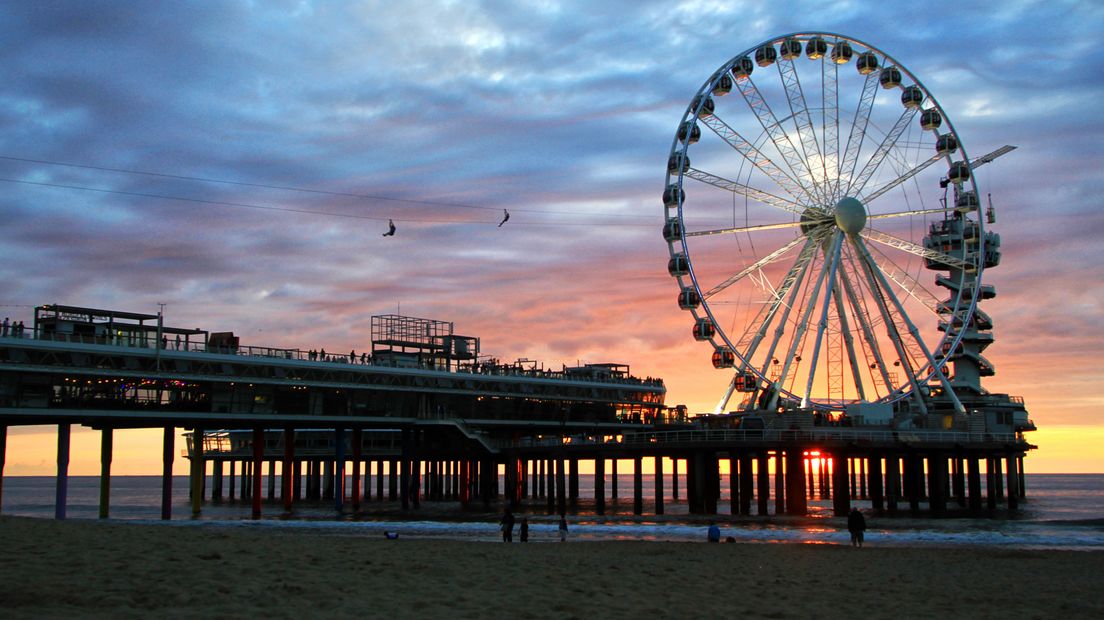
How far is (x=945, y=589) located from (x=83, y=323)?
42922 millimetres

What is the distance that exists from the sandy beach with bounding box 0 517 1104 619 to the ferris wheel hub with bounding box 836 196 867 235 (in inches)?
1177

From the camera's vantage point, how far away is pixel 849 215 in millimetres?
54500

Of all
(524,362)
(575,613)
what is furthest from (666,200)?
(575,613)

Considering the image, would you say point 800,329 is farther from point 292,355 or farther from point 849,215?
point 292,355

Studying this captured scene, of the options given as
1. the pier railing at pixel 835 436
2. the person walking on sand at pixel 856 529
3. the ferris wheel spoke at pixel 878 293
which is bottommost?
the person walking on sand at pixel 856 529

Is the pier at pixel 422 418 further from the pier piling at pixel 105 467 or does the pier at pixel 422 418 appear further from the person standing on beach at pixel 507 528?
the person standing on beach at pixel 507 528

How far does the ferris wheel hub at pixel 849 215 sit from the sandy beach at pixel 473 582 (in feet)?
98.1

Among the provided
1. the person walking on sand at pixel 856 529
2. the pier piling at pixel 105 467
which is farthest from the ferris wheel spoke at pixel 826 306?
the pier piling at pixel 105 467

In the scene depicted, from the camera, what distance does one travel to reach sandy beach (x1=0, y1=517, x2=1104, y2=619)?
47.0 ft

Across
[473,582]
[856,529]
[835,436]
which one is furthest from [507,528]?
[835,436]

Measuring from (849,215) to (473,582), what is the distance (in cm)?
4154

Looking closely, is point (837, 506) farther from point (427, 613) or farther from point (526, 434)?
point (427, 613)

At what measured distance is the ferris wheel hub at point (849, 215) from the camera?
2144 inches

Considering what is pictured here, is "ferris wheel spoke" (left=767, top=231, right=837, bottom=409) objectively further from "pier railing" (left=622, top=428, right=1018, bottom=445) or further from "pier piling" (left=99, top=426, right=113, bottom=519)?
"pier piling" (left=99, top=426, right=113, bottom=519)
